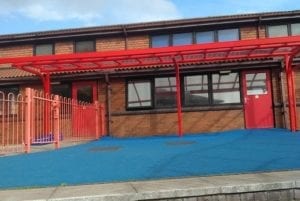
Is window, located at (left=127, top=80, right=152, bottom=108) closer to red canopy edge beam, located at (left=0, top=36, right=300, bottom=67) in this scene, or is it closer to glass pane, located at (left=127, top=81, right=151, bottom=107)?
glass pane, located at (left=127, top=81, right=151, bottom=107)

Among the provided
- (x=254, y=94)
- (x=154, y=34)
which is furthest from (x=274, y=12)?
(x=154, y=34)

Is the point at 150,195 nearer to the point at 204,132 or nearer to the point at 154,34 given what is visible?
the point at 204,132

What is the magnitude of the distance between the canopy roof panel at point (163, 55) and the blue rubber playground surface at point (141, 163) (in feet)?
11.5

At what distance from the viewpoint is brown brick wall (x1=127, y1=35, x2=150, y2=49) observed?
64.3 feet

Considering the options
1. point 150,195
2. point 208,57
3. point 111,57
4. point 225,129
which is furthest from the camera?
point 225,129

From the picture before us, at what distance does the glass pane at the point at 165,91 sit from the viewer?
60.6ft

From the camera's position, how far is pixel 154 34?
19.6 meters

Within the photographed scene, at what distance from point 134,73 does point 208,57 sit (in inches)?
140

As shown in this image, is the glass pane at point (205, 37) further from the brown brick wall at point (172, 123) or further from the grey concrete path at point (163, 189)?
the grey concrete path at point (163, 189)

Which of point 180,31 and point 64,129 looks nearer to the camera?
point 64,129

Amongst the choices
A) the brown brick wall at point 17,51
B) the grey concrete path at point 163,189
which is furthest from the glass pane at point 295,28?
the grey concrete path at point 163,189

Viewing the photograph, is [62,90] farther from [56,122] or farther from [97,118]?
[56,122]

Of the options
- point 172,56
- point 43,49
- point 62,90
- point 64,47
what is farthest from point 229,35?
point 43,49

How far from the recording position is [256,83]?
18.1m
